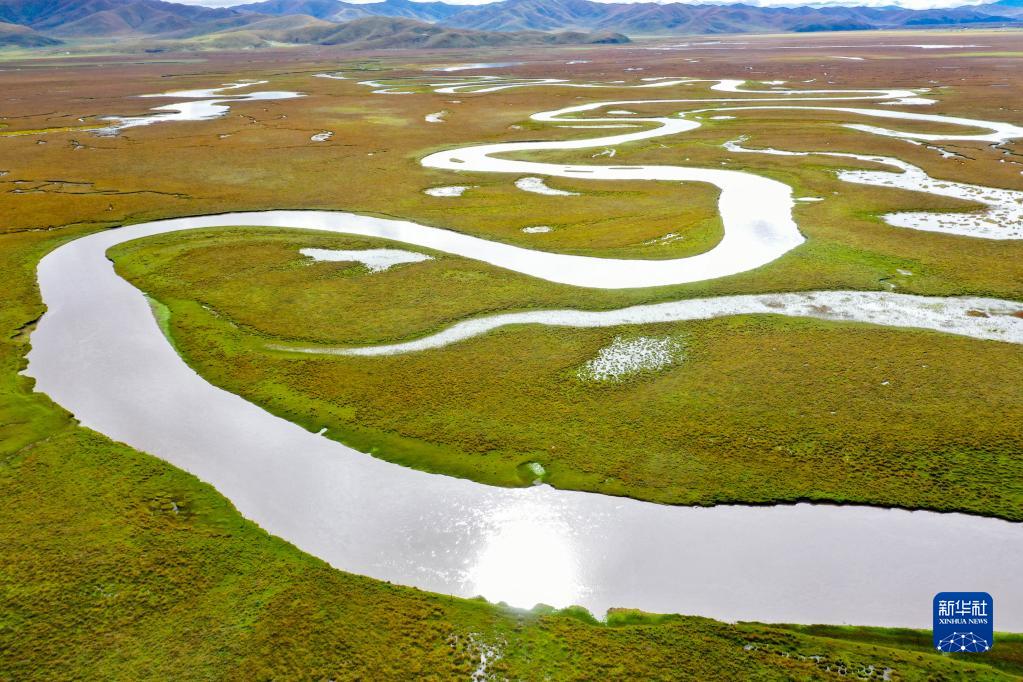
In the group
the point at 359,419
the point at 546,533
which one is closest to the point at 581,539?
the point at 546,533

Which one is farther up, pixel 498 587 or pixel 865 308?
pixel 865 308

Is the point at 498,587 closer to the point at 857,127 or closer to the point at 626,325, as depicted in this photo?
the point at 626,325

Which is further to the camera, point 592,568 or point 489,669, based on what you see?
point 592,568

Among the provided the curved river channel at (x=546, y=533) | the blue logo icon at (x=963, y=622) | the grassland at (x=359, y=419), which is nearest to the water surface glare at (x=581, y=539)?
the curved river channel at (x=546, y=533)

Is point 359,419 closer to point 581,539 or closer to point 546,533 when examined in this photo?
point 546,533

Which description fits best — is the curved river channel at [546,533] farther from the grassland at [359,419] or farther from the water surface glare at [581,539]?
the grassland at [359,419]

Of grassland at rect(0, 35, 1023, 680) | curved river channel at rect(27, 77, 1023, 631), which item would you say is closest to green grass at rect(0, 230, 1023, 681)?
grassland at rect(0, 35, 1023, 680)

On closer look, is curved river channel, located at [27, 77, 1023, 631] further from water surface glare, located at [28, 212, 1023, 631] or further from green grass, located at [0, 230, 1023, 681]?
green grass, located at [0, 230, 1023, 681]

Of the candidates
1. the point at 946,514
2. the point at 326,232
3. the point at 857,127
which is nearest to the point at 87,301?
the point at 326,232
